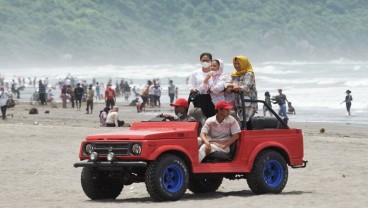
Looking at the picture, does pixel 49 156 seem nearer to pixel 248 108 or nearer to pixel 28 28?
pixel 248 108

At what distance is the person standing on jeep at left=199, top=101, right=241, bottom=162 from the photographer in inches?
532

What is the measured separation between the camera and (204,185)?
14742 mm

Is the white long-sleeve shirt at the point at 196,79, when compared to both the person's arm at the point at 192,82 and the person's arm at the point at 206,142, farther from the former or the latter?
the person's arm at the point at 206,142

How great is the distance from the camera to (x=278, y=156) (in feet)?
46.5

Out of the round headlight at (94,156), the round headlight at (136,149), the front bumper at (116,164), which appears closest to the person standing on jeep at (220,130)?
the round headlight at (136,149)

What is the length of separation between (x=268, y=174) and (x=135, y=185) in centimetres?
263

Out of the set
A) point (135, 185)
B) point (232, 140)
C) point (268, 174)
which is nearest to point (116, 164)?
point (232, 140)

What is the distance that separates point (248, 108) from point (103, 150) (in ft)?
7.51

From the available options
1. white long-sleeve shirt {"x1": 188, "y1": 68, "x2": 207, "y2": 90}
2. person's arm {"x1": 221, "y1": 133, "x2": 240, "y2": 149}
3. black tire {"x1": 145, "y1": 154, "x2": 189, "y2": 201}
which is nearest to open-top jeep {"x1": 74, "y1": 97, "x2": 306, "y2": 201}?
black tire {"x1": 145, "y1": 154, "x2": 189, "y2": 201}

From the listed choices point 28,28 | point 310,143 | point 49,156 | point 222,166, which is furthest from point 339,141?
point 28,28

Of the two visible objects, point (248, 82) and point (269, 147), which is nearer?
point (269, 147)

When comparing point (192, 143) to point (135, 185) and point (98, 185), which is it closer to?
point (98, 185)

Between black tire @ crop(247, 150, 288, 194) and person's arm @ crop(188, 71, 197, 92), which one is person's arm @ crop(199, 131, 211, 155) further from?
person's arm @ crop(188, 71, 197, 92)

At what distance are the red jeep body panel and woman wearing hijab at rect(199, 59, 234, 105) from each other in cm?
61
